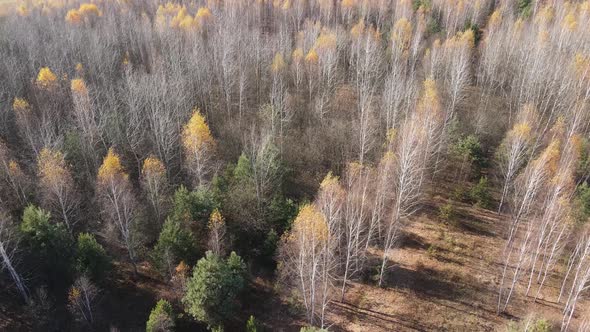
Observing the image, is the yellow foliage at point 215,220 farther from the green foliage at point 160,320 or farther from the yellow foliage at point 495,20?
the yellow foliage at point 495,20

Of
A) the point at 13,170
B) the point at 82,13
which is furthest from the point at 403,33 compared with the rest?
the point at 13,170

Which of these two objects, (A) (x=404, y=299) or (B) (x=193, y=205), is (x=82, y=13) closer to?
(B) (x=193, y=205)

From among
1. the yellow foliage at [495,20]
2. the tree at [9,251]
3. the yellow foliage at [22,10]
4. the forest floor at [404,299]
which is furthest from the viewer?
the yellow foliage at [495,20]

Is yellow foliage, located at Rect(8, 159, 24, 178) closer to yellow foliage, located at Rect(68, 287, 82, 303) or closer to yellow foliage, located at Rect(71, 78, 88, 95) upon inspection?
yellow foliage, located at Rect(71, 78, 88, 95)

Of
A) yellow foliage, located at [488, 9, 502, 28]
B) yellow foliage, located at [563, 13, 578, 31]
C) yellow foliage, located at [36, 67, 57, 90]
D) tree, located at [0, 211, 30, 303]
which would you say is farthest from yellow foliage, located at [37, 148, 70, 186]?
yellow foliage, located at [563, 13, 578, 31]

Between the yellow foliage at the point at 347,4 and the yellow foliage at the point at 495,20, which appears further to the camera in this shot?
the yellow foliage at the point at 347,4

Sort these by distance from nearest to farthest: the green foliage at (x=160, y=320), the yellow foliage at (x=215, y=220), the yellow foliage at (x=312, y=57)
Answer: the green foliage at (x=160, y=320)
the yellow foliage at (x=215, y=220)
the yellow foliage at (x=312, y=57)

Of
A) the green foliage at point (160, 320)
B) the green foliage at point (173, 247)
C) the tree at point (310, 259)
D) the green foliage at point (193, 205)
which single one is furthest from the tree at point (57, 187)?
the tree at point (310, 259)
